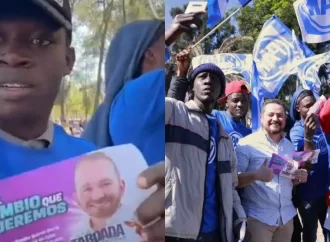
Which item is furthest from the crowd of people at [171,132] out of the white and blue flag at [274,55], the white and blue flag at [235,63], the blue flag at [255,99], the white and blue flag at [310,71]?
the white and blue flag at [235,63]

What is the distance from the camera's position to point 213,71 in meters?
3.53

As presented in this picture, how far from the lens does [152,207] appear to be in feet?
8.46

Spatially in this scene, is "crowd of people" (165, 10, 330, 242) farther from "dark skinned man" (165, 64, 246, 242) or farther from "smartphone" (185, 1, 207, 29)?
"smartphone" (185, 1, 207, 29)

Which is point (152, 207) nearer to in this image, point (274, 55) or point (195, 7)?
point (195, 7)

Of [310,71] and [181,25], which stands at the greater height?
[310,71]

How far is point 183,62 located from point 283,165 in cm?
120

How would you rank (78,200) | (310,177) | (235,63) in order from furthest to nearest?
(235,63) < (310,177) < (78,200)

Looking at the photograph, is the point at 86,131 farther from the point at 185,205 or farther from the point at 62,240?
the point at 185,205

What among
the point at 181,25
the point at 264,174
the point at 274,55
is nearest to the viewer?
the point at 181,25

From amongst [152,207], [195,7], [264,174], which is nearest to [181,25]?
[195,7]

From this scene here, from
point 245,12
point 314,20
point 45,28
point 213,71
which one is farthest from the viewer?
point 245,12

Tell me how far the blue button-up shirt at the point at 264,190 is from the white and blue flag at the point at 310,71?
359 centimetres

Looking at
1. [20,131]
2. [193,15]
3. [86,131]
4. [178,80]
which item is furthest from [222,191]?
[20,131]

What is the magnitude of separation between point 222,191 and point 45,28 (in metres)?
1.66
